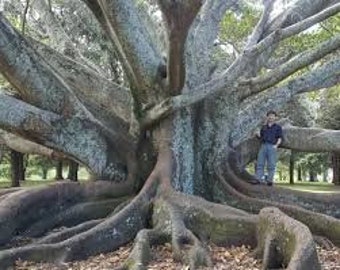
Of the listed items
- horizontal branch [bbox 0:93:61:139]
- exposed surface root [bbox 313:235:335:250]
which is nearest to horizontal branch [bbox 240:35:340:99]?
exposed surface root [bbox 313:235:335:250]

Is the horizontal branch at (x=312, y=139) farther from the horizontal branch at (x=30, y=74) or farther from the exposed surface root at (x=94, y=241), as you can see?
the horizontal branch at (x=30, y=74)

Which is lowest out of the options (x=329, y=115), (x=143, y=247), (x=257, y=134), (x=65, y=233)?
(x=143, y=247)

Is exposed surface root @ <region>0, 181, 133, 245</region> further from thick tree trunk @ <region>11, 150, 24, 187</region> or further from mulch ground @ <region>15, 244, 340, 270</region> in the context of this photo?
thick tree trunk @ <region>11, 150, 24, 187</region>

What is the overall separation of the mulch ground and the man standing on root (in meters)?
3.30

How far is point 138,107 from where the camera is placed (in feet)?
28.7

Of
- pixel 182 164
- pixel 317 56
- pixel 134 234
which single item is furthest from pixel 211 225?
pixel 317 56

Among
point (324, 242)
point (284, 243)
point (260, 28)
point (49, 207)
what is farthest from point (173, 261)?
point (260, 28)

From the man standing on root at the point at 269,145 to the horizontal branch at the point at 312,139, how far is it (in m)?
0.25

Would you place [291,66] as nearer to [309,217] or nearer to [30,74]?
[309,217]

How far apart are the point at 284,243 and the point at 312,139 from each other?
441cm

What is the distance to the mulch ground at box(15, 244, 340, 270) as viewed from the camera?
6215mm

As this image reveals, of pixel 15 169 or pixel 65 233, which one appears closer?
pixel 65 233

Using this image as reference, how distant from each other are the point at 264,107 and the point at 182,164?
84.8 inches

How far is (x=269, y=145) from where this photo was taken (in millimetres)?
10391
